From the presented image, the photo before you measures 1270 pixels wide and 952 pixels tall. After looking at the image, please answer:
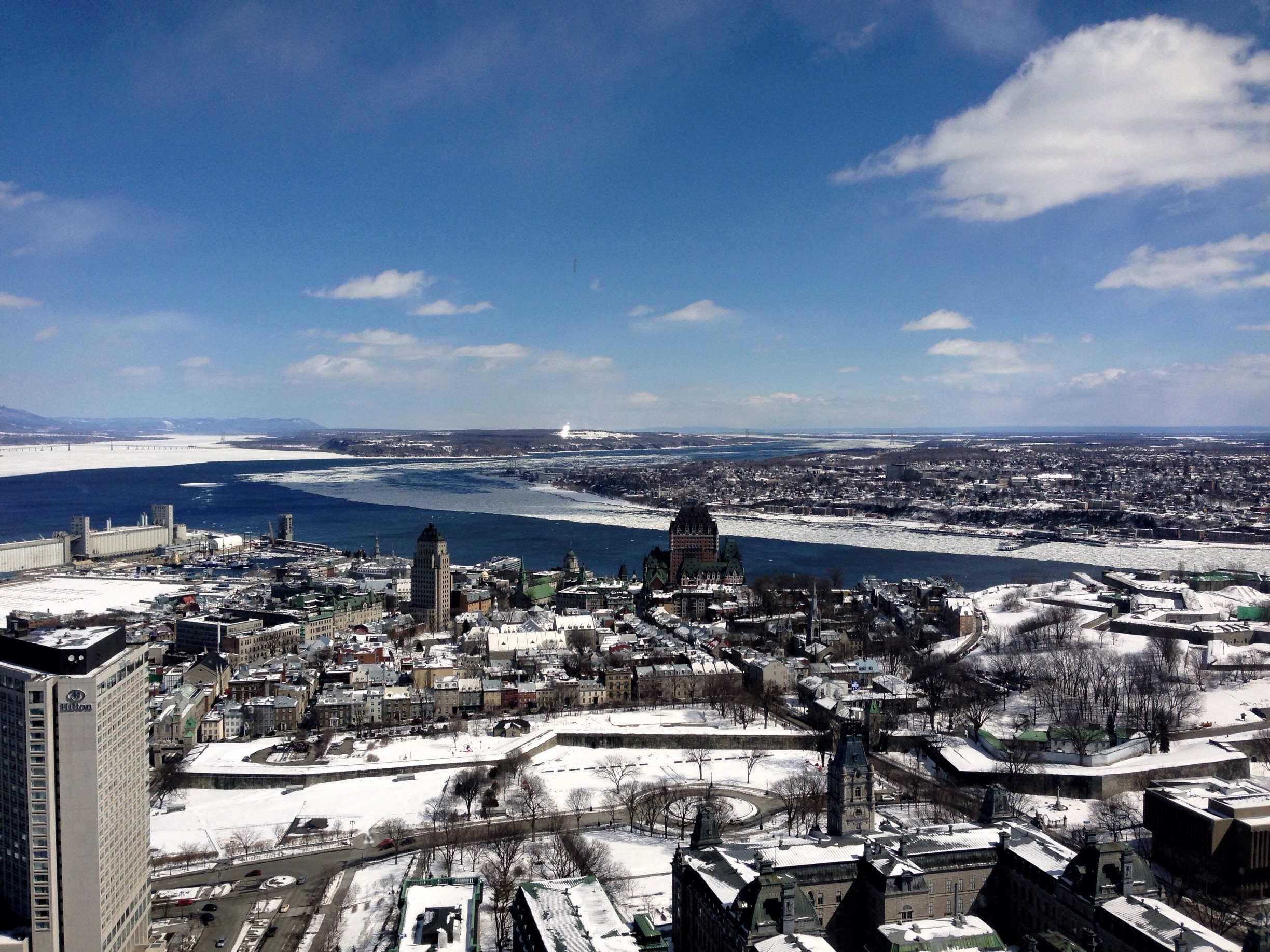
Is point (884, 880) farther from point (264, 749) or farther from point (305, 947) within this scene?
point (264, 749)

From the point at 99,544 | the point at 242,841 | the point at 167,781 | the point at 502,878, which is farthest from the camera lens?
the point at 99,544

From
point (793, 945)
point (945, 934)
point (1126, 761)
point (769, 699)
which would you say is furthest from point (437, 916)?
point (1126, 761)

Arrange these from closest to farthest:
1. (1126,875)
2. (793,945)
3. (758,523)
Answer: (793,945) < (1126,875) < (758,523)

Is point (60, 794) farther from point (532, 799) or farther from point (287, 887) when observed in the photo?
point (532, 799)

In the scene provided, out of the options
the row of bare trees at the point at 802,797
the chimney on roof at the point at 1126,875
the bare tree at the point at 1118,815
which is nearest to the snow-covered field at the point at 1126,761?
the bare tree at the point at 1118,815

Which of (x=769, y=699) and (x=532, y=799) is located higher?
(x=769, y=699)

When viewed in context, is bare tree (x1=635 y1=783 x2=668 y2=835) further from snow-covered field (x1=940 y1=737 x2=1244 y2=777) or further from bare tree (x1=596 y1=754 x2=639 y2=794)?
snow-covered field (x1=940 y1=737 x2=1244 y2=777)

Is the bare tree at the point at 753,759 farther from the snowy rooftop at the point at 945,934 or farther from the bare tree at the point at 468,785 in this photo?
the snowy rooftop at the point at 945,934
